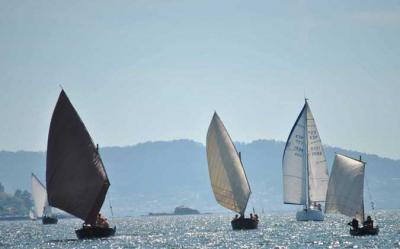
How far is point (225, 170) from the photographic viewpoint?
121 m

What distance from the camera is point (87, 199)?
99312 millimetres

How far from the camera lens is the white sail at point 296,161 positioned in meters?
146

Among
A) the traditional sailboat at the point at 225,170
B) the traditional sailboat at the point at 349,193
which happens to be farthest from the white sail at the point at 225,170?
the traditional sailboat at the point at 349,193

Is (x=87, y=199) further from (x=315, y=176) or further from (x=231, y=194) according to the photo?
(x=315, y=176)

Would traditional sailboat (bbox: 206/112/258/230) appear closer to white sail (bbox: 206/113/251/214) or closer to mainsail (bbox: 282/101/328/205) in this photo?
white sail (bbox: 206/113/251/214)

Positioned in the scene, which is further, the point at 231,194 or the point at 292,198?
the point at 292,198

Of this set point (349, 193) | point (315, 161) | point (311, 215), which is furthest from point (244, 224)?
point (311, 215)

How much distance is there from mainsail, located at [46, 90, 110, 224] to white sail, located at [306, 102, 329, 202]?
2031 inches

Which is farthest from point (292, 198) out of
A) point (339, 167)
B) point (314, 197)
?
point (339, 167)

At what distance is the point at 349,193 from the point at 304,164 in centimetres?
4152

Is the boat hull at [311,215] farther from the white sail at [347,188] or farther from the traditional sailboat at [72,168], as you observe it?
the traditional sailboat at [72,168]

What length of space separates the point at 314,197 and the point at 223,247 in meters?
58.2

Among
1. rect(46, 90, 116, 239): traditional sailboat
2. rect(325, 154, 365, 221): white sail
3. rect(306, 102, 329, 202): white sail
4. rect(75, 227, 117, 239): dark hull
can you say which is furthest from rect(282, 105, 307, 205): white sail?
rect(46, 90, 116, 239): traditional sailboat

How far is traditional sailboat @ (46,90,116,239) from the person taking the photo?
98.2 meters
